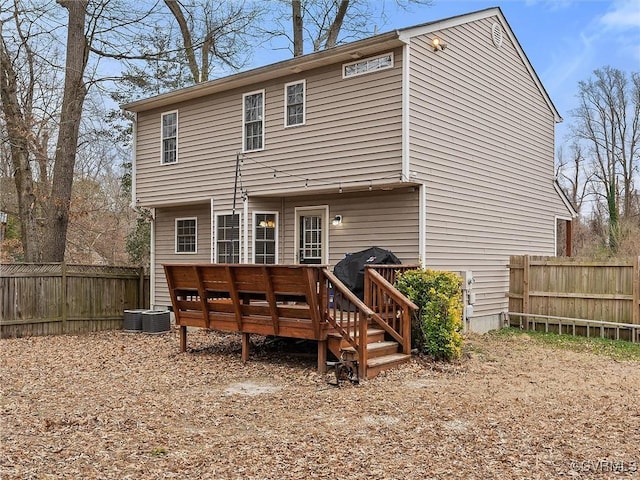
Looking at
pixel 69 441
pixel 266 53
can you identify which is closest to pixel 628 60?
pixel 266 53

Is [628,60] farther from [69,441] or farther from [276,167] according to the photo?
[69,441]

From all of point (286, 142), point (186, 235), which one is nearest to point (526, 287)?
point (286, 142)

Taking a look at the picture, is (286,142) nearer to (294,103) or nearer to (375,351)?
(294,103)

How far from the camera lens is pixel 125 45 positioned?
14688mm

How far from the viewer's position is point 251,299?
813 centimetres

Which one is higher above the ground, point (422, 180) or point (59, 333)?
point (422, 180)

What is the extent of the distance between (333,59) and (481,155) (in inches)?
149

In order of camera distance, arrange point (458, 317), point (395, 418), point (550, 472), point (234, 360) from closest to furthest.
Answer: point (550, 472)
point (395, 418)
point (458, 317)
point (234, 360)

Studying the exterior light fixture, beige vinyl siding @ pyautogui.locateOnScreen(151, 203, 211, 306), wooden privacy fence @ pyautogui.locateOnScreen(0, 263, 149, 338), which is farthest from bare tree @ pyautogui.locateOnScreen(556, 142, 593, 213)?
wooden privacy fence @ pyautogui.locateOnScreen(0, 263, 149, 338)

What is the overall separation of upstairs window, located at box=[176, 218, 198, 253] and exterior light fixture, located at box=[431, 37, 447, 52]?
675 cm

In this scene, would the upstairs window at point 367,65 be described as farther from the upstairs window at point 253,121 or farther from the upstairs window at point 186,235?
the upstairs window at point 186,235

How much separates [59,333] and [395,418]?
878 centimetres

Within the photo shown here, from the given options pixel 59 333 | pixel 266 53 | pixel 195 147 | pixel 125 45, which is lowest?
pixel 59 333

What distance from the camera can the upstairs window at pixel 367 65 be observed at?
31.8 ft
